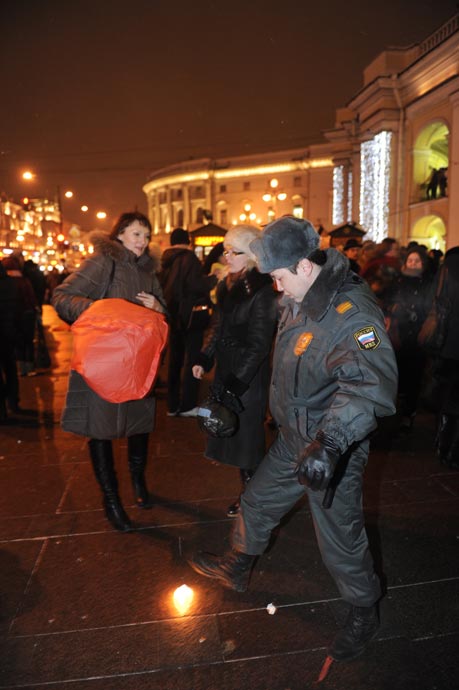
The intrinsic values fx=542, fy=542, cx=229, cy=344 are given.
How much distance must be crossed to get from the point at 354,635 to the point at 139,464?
2003 millimetres

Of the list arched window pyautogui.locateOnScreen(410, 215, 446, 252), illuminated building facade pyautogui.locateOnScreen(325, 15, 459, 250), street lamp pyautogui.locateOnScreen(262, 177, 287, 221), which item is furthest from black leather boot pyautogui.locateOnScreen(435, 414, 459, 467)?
street lamp pyautogui.locateOnScreen(262, 177, 287, 221)

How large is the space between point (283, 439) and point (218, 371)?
129 centimetres

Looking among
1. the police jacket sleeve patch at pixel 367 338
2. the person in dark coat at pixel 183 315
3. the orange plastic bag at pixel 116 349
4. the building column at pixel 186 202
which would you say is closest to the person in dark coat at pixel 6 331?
the person in dark coat at pixel 183 315

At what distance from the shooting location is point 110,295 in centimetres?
369

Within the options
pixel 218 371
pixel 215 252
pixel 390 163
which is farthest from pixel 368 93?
pixel 218 371

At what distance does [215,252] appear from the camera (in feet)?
20.3

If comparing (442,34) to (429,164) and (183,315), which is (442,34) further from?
(183,315)

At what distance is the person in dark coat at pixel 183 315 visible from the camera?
6.66 meters

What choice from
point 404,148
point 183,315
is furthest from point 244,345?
point 404,148

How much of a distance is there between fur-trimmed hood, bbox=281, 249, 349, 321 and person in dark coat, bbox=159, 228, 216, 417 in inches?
170

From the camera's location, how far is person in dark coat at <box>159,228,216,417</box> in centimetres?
666

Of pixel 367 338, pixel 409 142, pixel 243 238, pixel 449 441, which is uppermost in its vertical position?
pixel 409 142

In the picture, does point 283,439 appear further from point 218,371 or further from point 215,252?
point 215,252

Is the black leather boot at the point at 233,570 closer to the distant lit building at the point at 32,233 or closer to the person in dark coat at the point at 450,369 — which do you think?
the person in dark coat at the point at 450,369
